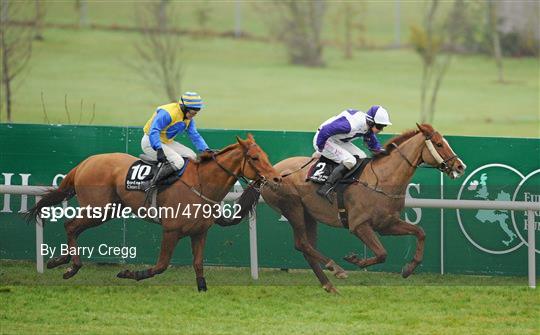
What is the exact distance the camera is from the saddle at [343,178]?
455 inches

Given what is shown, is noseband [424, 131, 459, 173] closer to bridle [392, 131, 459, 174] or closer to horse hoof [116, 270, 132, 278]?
bridle [392, 131, 459, 174]

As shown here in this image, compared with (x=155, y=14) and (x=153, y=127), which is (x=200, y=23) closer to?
(x=155, y=14)

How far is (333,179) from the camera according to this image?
1155cm

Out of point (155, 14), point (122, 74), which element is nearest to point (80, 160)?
point (155, 14)

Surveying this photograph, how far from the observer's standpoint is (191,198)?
10859 mm

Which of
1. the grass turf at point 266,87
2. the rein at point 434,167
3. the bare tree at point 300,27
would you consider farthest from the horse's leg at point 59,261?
the bare tree at point 300,27

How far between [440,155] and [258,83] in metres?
28.5

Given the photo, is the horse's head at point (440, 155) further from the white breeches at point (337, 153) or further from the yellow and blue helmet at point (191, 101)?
the yellow and blue helmet at point (191, 101)

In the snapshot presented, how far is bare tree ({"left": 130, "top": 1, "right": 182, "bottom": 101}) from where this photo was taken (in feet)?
103

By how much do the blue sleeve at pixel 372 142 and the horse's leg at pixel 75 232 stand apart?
2.84m

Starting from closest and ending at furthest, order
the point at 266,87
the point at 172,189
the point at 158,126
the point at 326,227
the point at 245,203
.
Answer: the point at 158,126 → the point at 172,189 → the point at 245,203 → the point at 326,227 → the point at 266,87

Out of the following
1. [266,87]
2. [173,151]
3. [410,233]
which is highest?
[266,87]

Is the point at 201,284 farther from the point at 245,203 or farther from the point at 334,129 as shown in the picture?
the point at 334,129

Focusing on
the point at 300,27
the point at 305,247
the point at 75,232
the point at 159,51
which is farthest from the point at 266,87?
the point at 75,232
